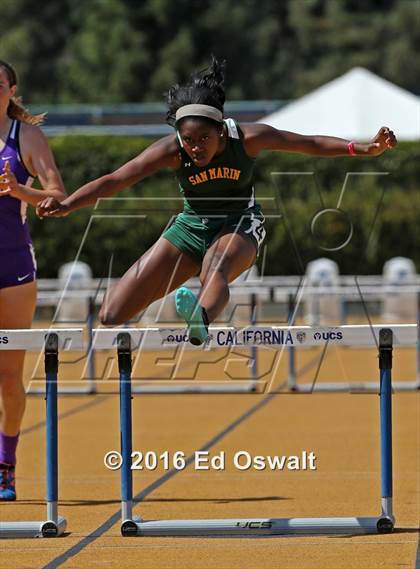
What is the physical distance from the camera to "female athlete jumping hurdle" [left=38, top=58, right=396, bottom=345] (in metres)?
7.11

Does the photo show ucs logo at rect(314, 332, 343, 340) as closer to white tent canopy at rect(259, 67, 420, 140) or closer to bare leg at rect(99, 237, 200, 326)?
bare leg at rect(99, 237, 200, 326)

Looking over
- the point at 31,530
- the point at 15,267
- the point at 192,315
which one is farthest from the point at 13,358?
the point at 192,315

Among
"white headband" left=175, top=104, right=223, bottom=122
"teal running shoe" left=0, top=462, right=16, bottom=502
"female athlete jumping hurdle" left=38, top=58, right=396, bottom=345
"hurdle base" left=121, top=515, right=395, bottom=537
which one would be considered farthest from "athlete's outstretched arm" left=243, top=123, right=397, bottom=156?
"teal running shoe" left=0, top=462, right=16, bottom=502

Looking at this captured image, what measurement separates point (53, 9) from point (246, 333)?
48.3 metres

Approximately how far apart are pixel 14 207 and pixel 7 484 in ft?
5.62

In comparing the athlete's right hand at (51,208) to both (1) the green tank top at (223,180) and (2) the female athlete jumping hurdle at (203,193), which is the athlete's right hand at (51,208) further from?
(1) the green tank top at (223,180)

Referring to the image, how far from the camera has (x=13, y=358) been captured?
836 cm

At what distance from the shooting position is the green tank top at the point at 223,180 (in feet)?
23.8

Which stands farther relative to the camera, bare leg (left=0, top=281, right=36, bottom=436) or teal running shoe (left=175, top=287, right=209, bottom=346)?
bare leg (left=0, top=281, right=36, bottom=436)

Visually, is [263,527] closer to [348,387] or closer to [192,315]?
[192,315]

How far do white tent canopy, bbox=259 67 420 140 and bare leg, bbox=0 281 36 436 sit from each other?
34.9ft

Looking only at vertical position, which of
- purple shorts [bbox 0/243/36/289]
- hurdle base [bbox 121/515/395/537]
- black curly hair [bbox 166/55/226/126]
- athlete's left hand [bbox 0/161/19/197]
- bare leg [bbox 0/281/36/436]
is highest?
black curly hair [bbox 166/55/226/126]

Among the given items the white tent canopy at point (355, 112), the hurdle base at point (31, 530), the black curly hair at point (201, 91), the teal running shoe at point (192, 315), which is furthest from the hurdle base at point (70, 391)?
the teal running shoe at point (192, 315)

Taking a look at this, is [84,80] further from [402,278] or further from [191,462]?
[191,462]
